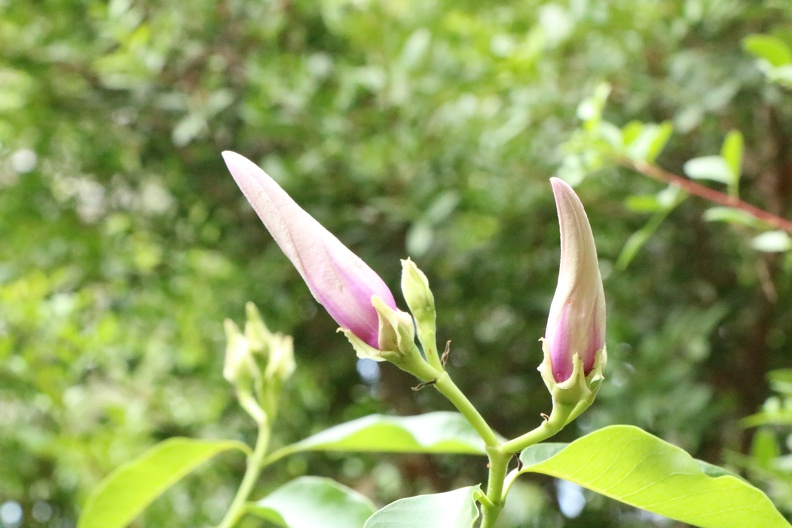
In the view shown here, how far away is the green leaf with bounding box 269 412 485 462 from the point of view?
1.57 ft

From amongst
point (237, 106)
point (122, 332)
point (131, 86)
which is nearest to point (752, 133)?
point (237, 106)

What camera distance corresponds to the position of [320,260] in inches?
12.5

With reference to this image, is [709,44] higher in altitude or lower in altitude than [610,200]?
higher

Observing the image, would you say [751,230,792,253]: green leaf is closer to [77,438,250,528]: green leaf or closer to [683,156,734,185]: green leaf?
[683,156,734,185]: green leaf

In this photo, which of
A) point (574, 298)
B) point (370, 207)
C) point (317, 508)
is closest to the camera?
point (574, 298)

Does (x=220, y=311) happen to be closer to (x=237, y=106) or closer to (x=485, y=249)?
(x=237, y=106)

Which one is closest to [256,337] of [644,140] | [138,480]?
[138,480]

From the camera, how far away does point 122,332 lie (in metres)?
1.27

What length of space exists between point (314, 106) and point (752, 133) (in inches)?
25.7

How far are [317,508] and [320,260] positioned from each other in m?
0.24

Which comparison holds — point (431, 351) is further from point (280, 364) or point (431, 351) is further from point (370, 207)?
point (370, 207)

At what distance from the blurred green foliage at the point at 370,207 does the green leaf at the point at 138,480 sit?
520 millimetres

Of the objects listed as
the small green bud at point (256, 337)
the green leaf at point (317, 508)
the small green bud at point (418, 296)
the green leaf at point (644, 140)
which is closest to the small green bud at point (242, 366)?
the small green bud at point (256, 337)

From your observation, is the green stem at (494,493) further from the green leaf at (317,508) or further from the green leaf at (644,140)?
the green leaf at (644,140)
